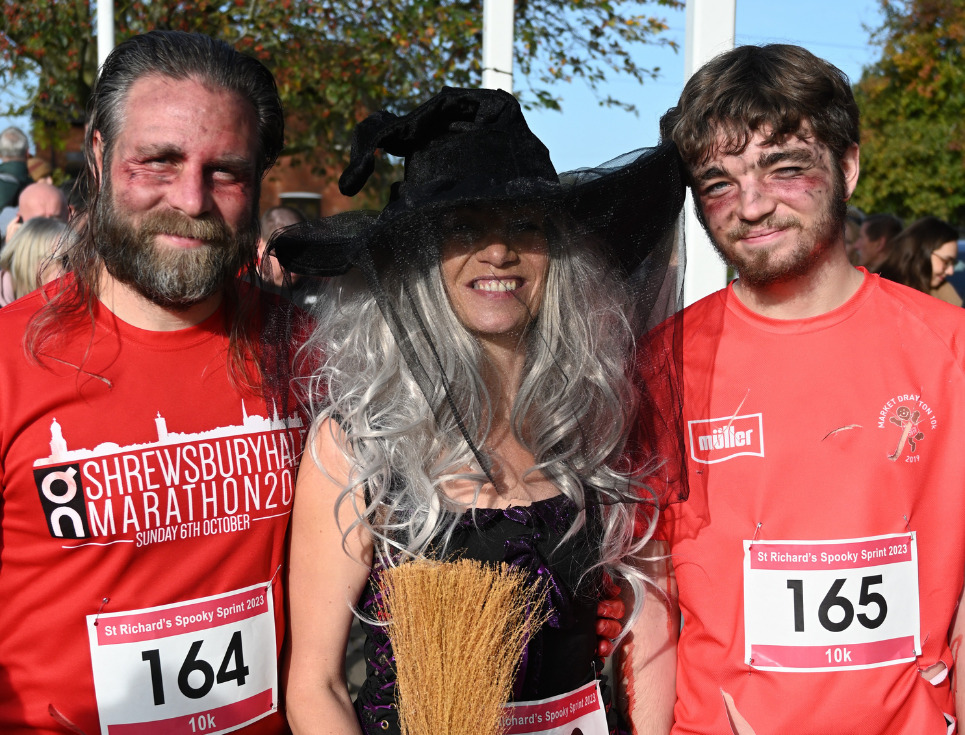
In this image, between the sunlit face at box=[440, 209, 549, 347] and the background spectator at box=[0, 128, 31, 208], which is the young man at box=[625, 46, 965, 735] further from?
the background spectator at box=[0, 128, 31, 208]

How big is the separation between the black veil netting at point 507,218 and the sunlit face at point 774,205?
0.13 m

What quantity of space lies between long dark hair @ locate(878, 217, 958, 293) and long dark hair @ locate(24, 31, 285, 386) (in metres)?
5.41

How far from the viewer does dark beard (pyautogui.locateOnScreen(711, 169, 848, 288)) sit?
7.34 feet

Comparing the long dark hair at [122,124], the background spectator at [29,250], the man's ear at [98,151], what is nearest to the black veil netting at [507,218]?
the long dark hair at [122,124]

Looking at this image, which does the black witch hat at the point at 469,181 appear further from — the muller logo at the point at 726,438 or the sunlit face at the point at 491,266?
the muller logo at the point at 726,438

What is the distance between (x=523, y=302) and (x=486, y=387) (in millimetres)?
234

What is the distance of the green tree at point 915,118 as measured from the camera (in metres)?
19.1

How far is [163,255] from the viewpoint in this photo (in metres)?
2.02

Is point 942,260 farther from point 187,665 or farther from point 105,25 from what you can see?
point 187,665

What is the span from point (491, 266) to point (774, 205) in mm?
730

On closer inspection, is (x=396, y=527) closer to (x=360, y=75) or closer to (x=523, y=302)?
(x=523, y=302)

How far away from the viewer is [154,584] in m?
2.00

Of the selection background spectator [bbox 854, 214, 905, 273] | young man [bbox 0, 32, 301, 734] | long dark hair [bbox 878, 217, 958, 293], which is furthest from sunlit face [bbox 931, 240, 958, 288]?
young man [bbox 0, 32, 301, 734]

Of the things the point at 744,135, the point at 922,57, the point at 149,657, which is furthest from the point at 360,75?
the point at 922,57
